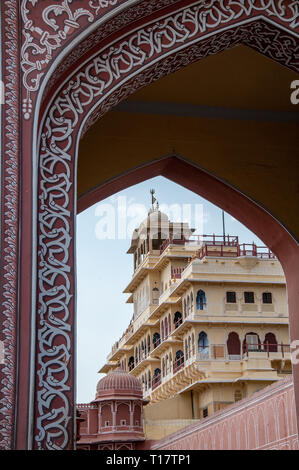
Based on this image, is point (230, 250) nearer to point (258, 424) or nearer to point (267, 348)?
point (267, 348)

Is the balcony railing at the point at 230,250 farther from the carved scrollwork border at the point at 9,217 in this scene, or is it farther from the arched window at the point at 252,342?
the carved scrollwork border at the point at 9,217

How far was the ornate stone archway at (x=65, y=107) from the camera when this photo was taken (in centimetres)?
377

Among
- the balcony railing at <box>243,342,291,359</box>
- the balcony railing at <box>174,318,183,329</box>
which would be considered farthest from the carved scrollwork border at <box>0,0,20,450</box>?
the balcony railing at <box>174,318,183,329</box>

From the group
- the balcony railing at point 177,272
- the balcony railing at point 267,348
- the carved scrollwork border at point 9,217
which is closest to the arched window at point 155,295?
the balcony railing at point 177,272

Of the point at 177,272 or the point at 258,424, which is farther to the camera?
the point at 177,272

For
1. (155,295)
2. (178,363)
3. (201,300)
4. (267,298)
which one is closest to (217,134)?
(201,300)

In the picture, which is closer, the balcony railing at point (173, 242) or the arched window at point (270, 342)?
A: the arched window at point (270, 342)

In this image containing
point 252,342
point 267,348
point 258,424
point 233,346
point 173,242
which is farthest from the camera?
point 173,242

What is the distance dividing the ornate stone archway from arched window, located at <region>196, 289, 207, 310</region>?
74.2 feet

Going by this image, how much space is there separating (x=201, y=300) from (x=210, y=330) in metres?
1.12

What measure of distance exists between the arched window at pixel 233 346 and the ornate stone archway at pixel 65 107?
22819 millimetres

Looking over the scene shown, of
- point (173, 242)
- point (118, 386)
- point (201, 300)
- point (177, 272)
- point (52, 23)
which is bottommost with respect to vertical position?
point (52, 23)

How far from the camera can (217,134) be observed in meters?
7.09
